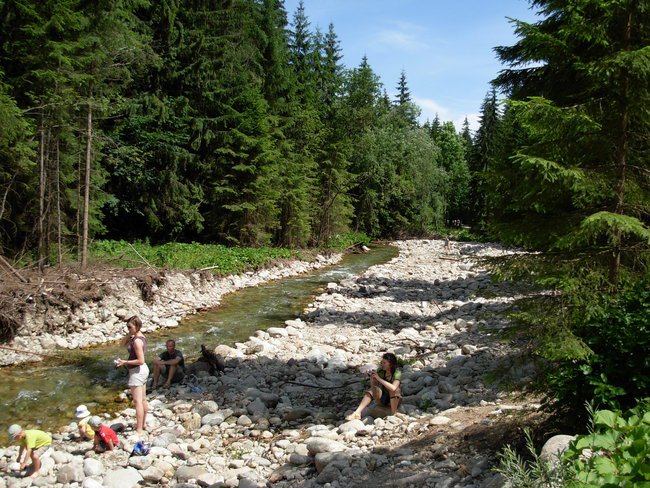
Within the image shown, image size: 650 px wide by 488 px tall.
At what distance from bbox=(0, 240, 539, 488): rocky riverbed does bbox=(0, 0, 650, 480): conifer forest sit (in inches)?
39.5

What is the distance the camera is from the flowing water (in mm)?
7504

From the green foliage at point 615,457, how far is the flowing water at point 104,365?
7.50 m

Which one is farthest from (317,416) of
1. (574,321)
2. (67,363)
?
(67,363)

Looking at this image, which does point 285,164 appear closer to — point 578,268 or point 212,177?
point 212,177

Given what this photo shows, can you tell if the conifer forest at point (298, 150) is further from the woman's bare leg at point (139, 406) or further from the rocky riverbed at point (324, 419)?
the woman's bare leg at point (139, 406)

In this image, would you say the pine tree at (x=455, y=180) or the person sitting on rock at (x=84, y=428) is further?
the pine tree at (x=455, y=180)

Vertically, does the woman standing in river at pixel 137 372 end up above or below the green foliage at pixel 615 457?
below

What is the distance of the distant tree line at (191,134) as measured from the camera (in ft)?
39.3

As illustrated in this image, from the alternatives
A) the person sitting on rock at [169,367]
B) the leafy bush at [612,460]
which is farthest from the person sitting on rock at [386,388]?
the leafy bush at [612,460]

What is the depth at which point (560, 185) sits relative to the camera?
4.72m

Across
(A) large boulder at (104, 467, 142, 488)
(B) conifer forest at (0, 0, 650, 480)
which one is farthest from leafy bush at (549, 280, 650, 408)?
(A) large boulder at (104, 467, 142, 488)

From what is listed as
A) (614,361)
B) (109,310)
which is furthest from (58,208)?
(614,361)

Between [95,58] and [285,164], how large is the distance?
564 inches

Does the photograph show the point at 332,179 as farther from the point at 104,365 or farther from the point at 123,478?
the point at 123,478
